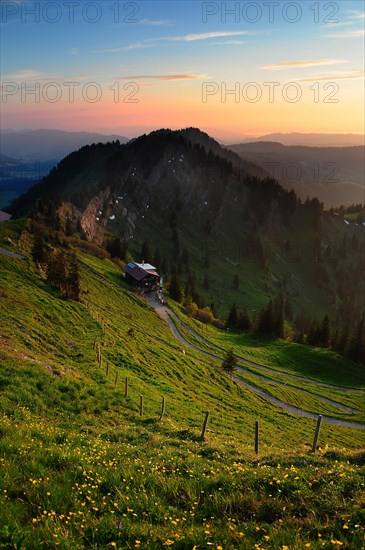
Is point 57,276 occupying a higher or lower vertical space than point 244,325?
higher

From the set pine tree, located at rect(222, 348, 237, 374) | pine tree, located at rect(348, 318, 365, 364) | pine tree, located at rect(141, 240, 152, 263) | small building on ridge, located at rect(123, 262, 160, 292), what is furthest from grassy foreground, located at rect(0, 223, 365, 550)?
pine tree, located at rect(141, 240, 152, 263)

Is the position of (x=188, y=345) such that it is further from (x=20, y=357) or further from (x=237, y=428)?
(x=20, y=357)

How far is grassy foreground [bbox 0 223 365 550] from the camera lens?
8.06 m

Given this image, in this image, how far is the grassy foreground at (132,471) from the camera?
317 inches

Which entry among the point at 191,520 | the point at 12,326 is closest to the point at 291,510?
the point at 191,520

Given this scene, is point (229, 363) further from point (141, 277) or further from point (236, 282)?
point (236, 282)

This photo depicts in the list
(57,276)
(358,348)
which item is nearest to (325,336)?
(358,348)

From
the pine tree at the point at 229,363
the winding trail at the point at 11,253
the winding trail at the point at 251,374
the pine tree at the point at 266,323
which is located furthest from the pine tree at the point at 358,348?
the winding trail at the point at 11,253

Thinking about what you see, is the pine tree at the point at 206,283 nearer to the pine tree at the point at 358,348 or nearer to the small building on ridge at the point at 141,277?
the small building on ridge at the point at 141,277

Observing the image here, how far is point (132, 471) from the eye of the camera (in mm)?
11297

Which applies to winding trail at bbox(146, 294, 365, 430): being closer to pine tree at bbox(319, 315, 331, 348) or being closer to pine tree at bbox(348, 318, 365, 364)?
pine tree at bbox(348, 318, 365, 364)

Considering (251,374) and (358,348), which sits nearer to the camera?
(251,374)

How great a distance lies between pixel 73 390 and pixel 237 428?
51.4 feet

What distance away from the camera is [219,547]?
7.38 metres
